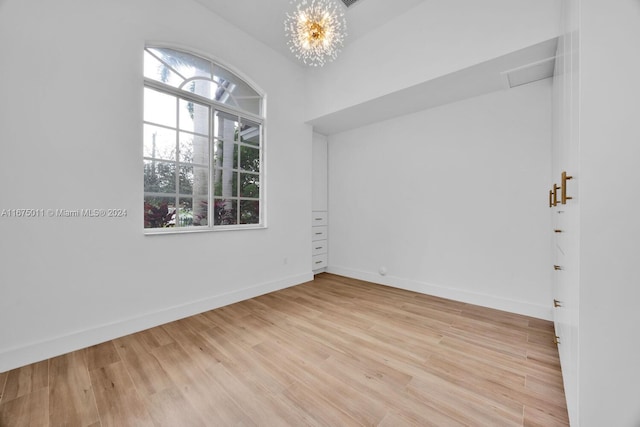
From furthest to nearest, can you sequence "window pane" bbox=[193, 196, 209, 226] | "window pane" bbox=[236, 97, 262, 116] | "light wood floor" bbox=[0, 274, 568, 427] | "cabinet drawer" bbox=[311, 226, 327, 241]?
1. "cabinet drawer" bbox=[311, 226, 327, 241]
2. "window pane" bbox=[236, 97, 262, 116]
3. "window pane" bbox=[193, 196, 209, 226]
4. "light wood floor" bbox=[0, 274, 568, 427]

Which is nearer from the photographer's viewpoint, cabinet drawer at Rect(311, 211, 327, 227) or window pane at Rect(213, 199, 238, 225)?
window pane at Rect(213, 199, 238, 225)

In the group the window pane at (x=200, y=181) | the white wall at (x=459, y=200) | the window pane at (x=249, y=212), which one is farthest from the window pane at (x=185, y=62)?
the white wall at (x=459, y=200)

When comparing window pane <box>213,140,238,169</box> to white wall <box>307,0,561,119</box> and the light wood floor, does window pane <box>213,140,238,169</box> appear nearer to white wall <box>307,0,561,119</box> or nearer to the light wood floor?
white wall <box>307,0,561,119</box>

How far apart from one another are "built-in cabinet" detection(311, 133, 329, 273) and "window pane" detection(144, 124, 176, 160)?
2257 mm

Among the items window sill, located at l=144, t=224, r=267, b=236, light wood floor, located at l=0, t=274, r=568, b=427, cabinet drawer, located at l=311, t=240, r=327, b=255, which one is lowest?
light wood floor, located at l=0, t=274, r=568, b=427

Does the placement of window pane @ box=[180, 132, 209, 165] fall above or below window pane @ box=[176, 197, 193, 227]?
above

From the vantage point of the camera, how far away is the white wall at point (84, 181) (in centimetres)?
177

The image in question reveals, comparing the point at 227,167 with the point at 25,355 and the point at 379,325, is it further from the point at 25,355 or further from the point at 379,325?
the point at 379,325

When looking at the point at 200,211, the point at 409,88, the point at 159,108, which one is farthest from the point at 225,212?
the point at 409,88

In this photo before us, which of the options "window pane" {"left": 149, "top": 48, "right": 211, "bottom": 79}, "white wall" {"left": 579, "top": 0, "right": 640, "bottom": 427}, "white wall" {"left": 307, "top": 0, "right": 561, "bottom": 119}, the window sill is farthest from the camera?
"window pane" {"left": 149, "top": 48, "right": 211, "bottom": 79}

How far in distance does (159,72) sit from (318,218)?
2970 millimetres

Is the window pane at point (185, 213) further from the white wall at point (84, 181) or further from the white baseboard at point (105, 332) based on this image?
the white baseboard at point (105, 332)

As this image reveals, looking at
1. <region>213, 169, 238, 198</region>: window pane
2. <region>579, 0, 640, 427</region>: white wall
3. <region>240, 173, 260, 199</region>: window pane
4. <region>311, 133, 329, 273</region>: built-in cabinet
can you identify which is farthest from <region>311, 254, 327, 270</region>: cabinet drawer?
<region>579, 0, 640, 427</region>: white wall

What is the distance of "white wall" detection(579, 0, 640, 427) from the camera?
0.88 meters
